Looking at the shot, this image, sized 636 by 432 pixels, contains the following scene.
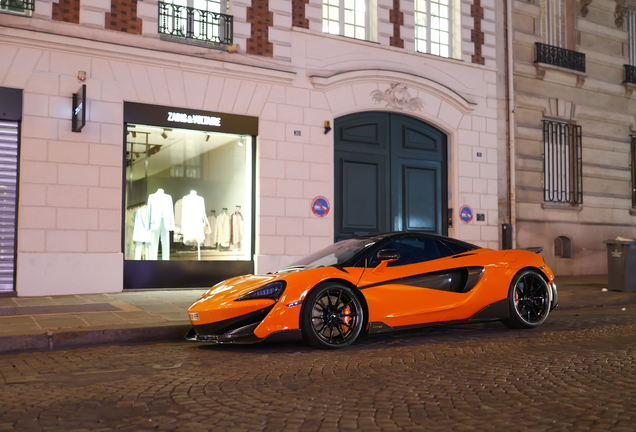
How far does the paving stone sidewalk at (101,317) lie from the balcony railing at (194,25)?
16.9 feet

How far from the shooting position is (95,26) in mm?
11102

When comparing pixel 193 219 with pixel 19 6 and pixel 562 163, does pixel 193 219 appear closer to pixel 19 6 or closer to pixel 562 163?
pixel 19 6

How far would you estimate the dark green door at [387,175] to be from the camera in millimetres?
13820

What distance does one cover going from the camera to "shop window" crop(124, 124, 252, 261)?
463 inches

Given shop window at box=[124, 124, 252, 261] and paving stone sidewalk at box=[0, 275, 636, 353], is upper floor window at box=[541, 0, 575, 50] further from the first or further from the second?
shop window at box=[124, 124, 252, 261]

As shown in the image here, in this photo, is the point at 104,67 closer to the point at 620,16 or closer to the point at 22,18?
the point at 22,18

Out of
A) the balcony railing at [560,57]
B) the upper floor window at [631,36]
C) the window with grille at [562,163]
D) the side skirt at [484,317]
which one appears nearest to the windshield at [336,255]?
the side skirt at [484,317]

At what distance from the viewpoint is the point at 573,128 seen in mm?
17328

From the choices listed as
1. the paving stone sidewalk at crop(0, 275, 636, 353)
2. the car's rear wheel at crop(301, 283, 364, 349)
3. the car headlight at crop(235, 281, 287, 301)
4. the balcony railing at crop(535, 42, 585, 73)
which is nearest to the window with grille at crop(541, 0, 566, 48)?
the balcony railing at crop(535, 42, 585, 73)

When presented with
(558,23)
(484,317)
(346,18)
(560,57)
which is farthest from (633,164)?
(484,317)

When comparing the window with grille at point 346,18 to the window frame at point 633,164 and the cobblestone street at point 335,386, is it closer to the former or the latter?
the cobblestone street at point 335,386

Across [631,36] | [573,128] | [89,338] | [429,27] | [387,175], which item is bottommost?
[89,338]

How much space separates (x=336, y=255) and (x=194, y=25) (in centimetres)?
750

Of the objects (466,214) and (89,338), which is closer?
(89,338)
